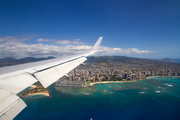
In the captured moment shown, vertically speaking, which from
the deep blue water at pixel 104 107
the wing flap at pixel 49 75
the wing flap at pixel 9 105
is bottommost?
the deep blue water at pixel 104 107

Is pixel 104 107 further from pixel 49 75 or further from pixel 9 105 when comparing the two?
pixel 9 105

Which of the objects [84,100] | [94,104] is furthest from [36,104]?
[94,104]

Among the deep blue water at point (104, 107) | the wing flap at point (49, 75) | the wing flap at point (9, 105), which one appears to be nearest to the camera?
the wing flap at point (9, 105)

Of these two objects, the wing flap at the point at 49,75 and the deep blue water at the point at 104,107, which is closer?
the wing flap at the point at 49,75

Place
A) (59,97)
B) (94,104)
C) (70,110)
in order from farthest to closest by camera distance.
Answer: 1. (59,97)
2. (94,104)
3. (70,110)

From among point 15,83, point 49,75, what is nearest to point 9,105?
point 15,83

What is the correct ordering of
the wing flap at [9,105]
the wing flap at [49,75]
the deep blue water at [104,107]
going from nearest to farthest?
the wing flap at [9,105]
the wing flap at [49,75]
the deep blue water at [104,107]

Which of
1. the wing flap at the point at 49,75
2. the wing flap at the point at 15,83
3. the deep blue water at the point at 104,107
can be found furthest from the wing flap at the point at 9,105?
the deep blue water at the point at 104,107

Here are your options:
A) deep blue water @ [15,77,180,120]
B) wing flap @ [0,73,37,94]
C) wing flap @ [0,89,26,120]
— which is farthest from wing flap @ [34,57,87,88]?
deep blue water @ [15,77,180,120]

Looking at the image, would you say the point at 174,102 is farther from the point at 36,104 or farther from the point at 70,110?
the point at 36,104

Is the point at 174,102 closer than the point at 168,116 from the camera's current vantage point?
No

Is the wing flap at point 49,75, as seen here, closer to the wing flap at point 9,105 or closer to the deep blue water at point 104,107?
the wing flap at point 9,105
